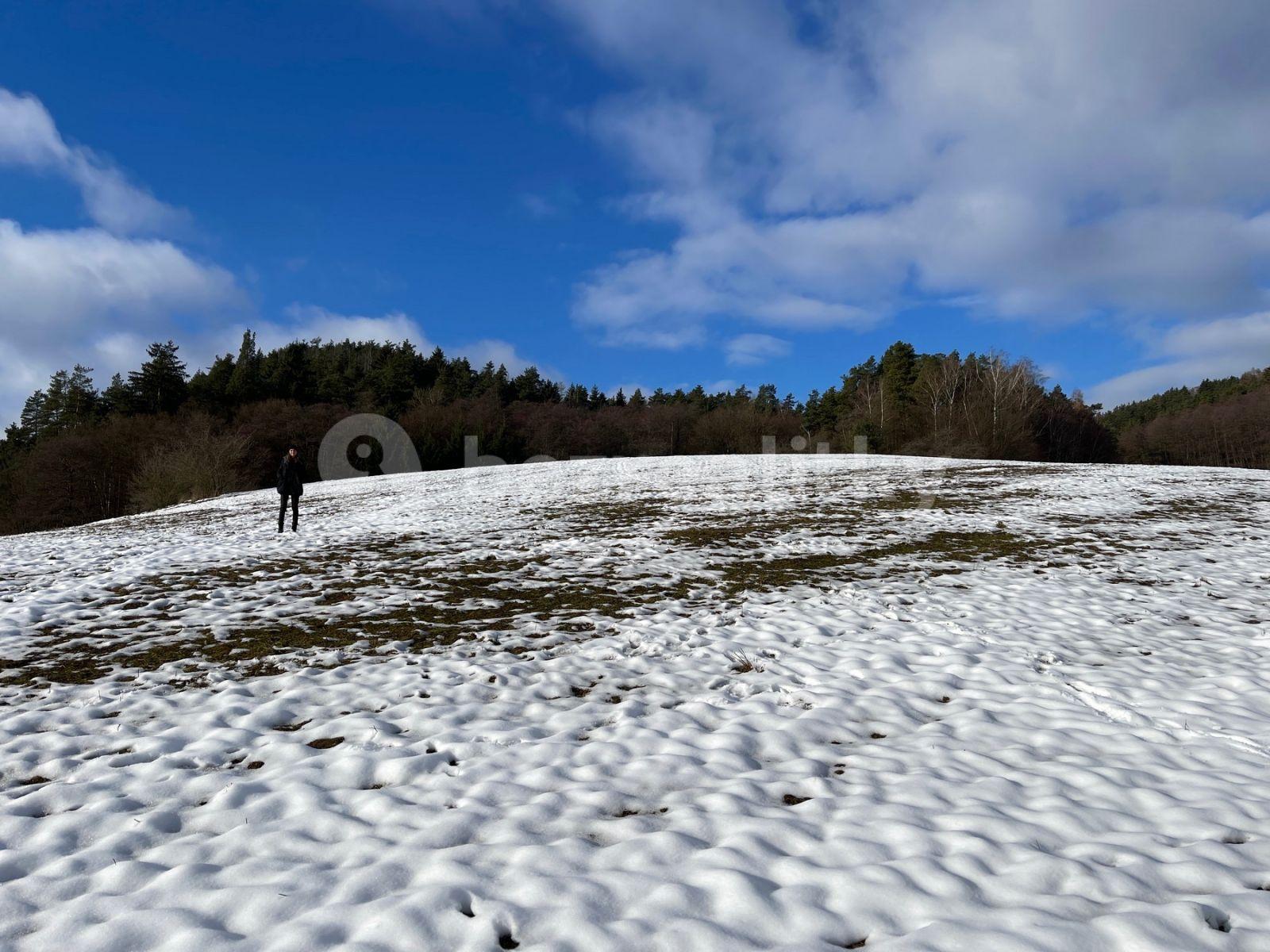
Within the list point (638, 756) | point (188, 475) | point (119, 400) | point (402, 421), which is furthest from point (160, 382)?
point (638, 756)

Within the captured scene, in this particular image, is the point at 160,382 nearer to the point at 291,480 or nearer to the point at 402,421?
the point at 402,421

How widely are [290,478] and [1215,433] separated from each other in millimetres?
111083

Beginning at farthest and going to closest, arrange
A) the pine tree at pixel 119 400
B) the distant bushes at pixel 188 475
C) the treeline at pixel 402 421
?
the pine tree at pixel 119 400, the treeline at pixel 402 421, the distant bushes at pixel 188 475

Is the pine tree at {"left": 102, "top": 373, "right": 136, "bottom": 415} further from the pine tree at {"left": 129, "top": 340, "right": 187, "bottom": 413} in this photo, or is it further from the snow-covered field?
the snow-covered field

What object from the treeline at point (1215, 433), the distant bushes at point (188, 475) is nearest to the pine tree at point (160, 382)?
the distant bushes at point (188, 475)

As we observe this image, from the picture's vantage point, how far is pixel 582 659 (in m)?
7.39

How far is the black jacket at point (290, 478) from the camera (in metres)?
17.7

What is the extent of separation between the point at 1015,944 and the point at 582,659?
202 inches

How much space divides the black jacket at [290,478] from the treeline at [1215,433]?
297ft

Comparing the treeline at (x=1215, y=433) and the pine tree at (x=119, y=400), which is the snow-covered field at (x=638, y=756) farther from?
the treeline at (x=1215, y=433)

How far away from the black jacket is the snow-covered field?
5.20m

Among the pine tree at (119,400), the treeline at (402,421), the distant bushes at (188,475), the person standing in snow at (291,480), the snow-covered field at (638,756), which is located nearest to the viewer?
the snow-covered field at (638,756)

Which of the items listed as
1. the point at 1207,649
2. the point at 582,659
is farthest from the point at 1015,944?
the point at 1207,649

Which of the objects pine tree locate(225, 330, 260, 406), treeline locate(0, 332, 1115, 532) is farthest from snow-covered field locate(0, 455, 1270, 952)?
pine tree locate(225, 330, 260, 406)
